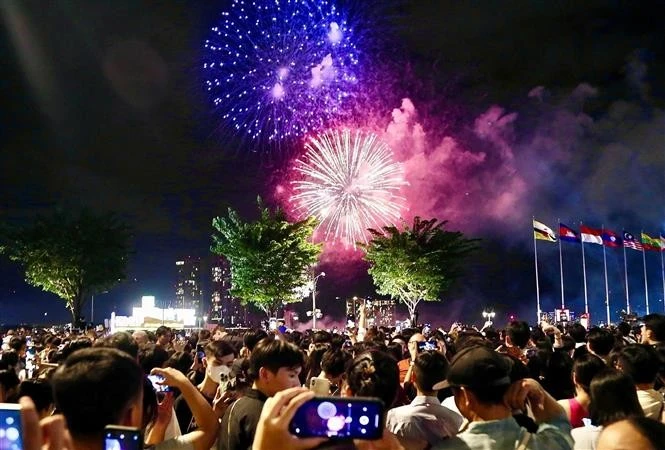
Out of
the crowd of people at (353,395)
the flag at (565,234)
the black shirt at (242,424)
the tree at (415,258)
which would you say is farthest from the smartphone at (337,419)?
the flag at (565,234)

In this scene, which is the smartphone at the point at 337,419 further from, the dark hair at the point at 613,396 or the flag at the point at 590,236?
the flag at the point at 590,236

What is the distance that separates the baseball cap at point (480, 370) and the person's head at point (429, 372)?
6.06 feet

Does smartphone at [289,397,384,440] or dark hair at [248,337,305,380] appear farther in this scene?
dark hair at [248,337,305,380]

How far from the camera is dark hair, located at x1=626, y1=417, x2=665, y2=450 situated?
2.92m

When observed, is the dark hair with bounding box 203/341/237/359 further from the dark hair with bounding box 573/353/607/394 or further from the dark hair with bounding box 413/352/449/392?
the dark hair with bounding box 573/353/607/394

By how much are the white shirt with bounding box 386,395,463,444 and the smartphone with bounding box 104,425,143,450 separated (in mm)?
2762

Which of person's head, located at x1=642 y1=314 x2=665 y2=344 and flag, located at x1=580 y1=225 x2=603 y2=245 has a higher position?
flag, located at x1=580 y1=225 x2=603 y2=245

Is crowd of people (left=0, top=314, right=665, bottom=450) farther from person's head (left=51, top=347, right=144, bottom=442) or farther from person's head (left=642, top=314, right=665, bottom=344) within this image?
person's head (left=642, top=314, right=665, bottom=344)

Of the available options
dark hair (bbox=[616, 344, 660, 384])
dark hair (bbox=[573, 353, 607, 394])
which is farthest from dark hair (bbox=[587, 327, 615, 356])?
dark hair (bbox=[573, 353, 607, 394])

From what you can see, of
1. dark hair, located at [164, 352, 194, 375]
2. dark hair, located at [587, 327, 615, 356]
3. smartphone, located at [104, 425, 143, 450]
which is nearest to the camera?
smartphone, located at [104, 425, 143, 450]

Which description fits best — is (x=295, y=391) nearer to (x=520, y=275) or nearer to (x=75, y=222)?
(x=75, y=222)

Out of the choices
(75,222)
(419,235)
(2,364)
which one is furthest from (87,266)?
(2,364)

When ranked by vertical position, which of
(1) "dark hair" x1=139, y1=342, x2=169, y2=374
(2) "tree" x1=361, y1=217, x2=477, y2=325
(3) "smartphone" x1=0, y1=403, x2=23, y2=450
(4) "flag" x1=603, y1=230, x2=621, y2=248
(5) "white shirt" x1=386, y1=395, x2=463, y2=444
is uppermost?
(4) "flag" x1=603, y1=230, x2=621, y2=248

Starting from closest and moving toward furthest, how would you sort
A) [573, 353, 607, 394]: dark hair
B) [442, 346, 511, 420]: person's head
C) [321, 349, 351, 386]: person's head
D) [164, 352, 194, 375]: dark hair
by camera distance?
[442, 346, 511, 420]: person's head
[573, 353, 607, 394]: dark hair
[321, 349, 351, 386]: person's head
[164, 352, 194, 375]: dark hair
